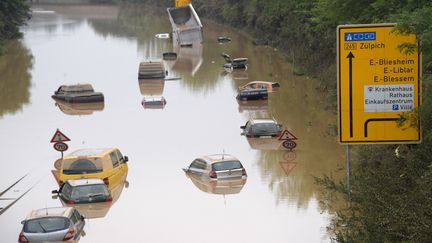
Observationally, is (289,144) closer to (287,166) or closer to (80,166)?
(287,166)

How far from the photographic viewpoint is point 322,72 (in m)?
56.8

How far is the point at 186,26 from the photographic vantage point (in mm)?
94938

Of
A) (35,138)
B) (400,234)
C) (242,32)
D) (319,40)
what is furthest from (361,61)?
(242,32)

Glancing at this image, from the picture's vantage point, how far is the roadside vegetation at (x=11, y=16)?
306ft

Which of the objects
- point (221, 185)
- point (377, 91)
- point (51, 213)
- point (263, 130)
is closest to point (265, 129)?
point (263, 130)

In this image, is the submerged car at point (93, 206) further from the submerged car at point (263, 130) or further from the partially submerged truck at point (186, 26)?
the partially submerged truck at point (186, 26)

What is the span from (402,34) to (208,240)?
11.7m

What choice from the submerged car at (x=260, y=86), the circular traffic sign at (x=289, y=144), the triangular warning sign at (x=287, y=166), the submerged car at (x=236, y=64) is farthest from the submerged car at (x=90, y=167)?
the submerged car at (x=236, y=64)

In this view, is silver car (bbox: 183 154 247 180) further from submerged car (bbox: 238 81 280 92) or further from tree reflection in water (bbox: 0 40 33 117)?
tree reflection in water (bbox: 0 40 33 117)

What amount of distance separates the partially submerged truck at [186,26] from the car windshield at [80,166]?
61321 millimetres

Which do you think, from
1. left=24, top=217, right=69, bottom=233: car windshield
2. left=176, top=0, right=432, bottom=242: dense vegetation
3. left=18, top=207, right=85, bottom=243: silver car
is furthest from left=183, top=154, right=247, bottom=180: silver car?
left=24, top=217, right=69, bottom=233: car windshield

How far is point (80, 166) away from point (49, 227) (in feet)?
23.7

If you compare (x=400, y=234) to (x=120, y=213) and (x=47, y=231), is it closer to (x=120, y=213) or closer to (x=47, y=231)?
(x=47, y=231)

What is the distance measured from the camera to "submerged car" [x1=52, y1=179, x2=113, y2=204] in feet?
90.3
